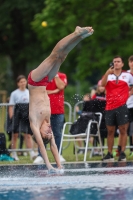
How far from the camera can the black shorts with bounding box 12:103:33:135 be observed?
726 inches

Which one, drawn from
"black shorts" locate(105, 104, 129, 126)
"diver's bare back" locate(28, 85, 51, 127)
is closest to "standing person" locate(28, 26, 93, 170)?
"diver's bare back" locate(28, 85, 51, 127)

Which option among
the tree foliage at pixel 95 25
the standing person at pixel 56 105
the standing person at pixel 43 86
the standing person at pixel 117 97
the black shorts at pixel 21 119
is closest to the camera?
the standing person at pixel 43 86

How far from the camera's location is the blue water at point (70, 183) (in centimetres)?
986

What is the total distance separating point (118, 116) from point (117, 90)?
1.71 ft

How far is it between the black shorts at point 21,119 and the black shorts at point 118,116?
2.42 m

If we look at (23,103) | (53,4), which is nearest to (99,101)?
(23,103)

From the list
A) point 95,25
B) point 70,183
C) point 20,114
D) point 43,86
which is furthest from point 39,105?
point 95,25

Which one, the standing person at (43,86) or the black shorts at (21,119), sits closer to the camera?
the standing person at (43,86)

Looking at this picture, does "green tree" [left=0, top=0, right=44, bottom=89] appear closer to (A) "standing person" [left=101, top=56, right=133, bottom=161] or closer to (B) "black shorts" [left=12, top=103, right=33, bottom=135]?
(B) "black shorts" [left=12, top=103, right=33, bottom=135]

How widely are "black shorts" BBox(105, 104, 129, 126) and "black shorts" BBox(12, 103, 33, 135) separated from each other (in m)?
2.42

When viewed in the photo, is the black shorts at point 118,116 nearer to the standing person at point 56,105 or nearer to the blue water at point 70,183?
the standing person at point 56,105

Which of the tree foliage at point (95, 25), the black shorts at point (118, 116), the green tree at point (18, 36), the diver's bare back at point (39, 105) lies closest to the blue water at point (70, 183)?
the diver's bare back at point (39, 105)

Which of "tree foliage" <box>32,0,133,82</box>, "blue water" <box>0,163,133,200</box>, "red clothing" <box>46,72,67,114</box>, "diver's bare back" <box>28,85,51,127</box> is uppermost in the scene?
"tree foliage" <box>32,0,133,82</box>

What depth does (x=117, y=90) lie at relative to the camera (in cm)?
1656
